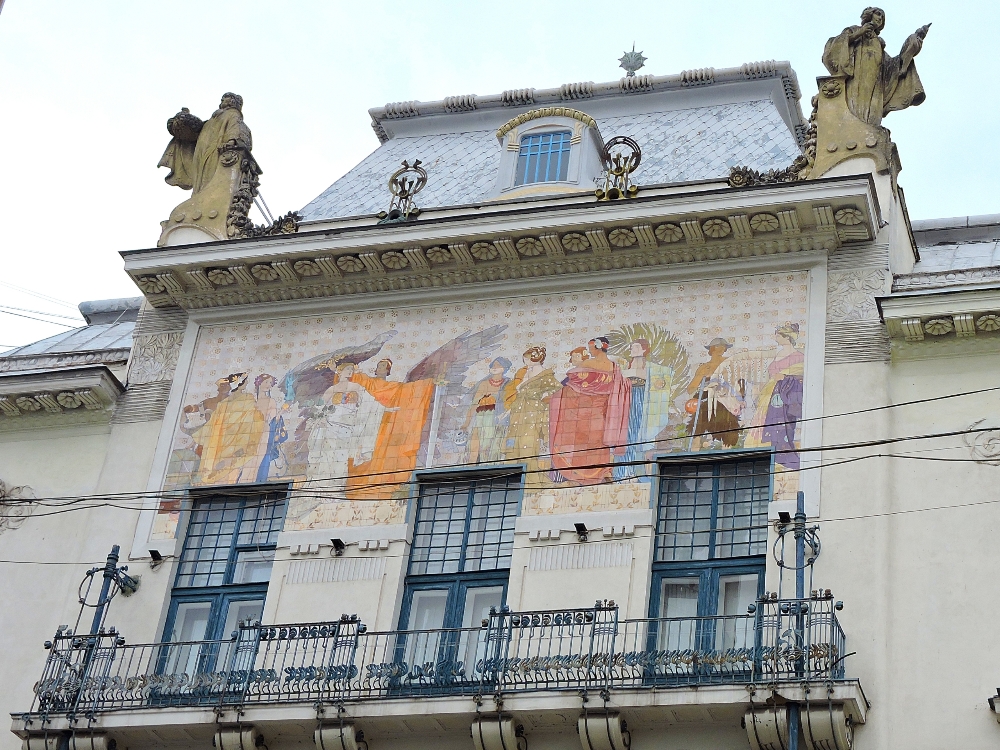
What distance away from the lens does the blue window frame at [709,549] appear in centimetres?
1769

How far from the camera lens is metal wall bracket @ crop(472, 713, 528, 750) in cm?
1691

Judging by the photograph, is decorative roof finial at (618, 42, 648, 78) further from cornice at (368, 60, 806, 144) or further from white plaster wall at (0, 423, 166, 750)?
white plaster wall at (0, 423, 166, 750)

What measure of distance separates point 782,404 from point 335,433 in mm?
5314

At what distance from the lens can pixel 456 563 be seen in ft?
62.7

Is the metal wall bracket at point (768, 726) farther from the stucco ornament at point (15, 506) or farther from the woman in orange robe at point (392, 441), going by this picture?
the stucco ornament at point (15, 506)

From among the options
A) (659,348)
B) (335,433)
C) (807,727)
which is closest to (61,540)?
(335,433)

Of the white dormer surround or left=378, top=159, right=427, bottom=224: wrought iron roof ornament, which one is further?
the white dormer surround

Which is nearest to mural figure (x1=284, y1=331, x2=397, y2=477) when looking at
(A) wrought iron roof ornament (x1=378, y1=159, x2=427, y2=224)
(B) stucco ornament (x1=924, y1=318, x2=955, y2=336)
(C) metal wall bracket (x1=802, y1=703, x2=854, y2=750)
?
(A) wrought iron roof ornament (x1=378, y1=159, x2=427, y2=224)

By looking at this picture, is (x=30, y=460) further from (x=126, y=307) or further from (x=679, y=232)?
(x=679, y=232)

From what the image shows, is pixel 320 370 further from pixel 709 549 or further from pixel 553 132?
pixel 709 549

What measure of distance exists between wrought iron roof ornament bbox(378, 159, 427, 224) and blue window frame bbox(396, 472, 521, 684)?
12.6ft

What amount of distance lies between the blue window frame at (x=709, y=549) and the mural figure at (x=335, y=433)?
3.83 metres

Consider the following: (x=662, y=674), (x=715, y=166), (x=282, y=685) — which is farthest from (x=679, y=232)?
(x=282, y=685)

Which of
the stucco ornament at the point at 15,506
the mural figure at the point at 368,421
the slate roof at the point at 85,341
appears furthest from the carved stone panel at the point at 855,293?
the stucco ornament at the point at 15,506
